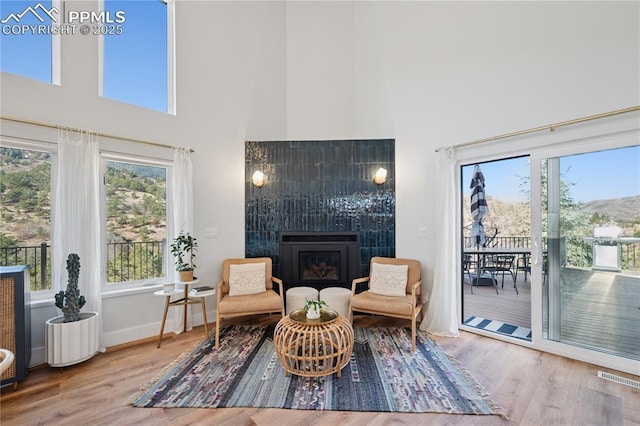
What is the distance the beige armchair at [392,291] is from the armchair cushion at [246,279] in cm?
117

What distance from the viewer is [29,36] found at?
9.21 feet

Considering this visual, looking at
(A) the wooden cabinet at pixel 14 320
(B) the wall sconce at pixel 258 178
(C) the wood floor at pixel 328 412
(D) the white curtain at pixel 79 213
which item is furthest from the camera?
(B) the wall sconce at pixel 258 178

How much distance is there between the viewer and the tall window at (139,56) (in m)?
3.24

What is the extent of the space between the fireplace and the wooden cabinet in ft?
8.50

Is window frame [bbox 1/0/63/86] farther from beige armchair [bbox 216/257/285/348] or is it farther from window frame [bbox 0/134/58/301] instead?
beige armchair [bbox 216/257/285/348]

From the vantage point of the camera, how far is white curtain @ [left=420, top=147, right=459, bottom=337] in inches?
135

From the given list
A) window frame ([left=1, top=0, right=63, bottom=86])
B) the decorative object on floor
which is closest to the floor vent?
the decorative object on floor

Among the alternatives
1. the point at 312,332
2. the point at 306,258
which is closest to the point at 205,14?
the point at 306,258

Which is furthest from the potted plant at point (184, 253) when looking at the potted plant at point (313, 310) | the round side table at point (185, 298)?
the potted plant at point (313, 310)

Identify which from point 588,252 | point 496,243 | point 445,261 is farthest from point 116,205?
point 496,243

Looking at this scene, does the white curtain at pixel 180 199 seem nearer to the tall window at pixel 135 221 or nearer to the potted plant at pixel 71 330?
the tall window at pixel 135 221

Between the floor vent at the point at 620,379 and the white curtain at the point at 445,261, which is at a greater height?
the white curtain at the point at 445,261

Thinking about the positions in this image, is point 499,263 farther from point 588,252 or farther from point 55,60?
point 55,60

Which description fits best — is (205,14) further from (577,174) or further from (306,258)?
(577,174)
